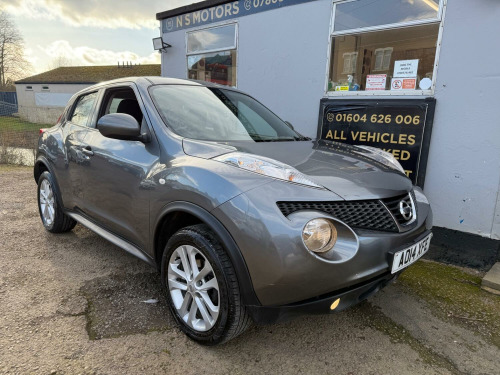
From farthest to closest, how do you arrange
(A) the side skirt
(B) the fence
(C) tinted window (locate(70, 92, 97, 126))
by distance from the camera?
(B) the fence < (C) tinted window (locate(70, 92, 97, 126)) < (A) the side skirt

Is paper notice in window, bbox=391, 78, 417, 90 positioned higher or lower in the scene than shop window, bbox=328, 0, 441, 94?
lower

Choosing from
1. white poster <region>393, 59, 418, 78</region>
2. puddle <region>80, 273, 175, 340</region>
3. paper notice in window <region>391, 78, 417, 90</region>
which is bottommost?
puddle <region>80, 273, 175, 340</region>

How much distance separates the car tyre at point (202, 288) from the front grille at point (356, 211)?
1.61 ft

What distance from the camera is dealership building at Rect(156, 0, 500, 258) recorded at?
3619 millimetres

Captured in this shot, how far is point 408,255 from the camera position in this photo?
82.4 inches

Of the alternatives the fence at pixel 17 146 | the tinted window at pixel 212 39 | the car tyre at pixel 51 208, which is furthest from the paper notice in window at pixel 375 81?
the fence at pixel 17 146

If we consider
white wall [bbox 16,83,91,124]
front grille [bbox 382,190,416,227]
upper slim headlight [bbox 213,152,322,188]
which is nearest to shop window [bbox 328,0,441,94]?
front grille [bbox 382,190,416,227]

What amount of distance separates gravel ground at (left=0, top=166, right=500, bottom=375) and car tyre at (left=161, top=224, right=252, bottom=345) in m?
0.17

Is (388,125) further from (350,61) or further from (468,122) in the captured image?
(350,61)

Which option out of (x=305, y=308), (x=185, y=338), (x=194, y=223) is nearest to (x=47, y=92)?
(x=194, y=223)

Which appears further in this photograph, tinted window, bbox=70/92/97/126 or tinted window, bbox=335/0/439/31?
tinted window, bbox=335/0/439/31

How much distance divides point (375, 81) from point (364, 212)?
305cm

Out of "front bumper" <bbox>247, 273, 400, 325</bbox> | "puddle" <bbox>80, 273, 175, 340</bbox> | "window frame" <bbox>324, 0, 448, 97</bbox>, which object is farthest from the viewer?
"window frame" <bbox>324, 0, 448, 97</bbox>

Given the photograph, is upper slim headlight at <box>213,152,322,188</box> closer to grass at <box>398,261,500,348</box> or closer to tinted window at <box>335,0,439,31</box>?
grass at <box>398,261,500,348</box>
